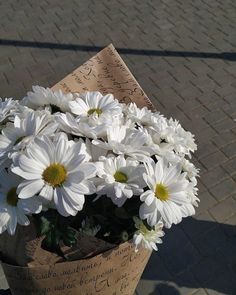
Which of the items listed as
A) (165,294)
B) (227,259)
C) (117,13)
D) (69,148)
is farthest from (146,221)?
(117,13)

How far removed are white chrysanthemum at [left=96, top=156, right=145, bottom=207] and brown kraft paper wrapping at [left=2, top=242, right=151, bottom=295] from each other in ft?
A: 0.73

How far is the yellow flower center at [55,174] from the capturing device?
43.1 inches

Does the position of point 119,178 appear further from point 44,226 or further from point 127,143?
point 44,226

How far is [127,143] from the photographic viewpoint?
1.23 m

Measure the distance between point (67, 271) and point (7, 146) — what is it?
1.32 feet

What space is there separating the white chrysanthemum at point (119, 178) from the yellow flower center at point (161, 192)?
0.04m

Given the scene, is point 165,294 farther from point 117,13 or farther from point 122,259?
Answer: point 117,13

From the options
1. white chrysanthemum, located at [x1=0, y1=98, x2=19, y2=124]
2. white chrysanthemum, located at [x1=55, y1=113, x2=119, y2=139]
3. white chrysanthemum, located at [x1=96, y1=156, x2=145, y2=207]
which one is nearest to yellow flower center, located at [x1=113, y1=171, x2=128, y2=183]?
white chrysanthemum, located at [x1=96, y1=156, x2=145, y2=207]

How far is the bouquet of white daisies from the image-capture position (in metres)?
1.09

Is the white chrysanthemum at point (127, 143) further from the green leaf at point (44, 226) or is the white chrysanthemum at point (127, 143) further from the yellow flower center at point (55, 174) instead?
the green leaf at point (44, 226)

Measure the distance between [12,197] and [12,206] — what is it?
0.02 meters

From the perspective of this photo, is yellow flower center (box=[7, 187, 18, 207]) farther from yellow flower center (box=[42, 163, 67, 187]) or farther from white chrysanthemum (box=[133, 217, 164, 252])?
white chrysanthemum (box=[133, 217, 164, 252])

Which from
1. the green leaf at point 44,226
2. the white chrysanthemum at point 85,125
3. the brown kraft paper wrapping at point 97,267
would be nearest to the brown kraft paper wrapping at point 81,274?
the brown kraft paper wrapping at point 97,267

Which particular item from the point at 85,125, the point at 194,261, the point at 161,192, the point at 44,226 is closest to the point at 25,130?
the point at 85,125
